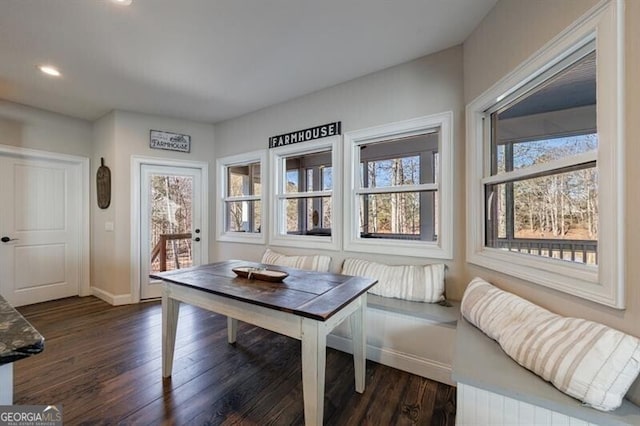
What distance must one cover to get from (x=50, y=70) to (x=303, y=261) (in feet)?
9.96

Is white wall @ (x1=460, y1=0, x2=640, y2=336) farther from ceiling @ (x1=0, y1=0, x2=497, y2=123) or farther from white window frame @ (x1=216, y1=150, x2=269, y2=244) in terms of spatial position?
white window frame @ (x1=216, y1=150, x2=269, y2=244)

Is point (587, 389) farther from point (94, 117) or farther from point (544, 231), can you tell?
point (94, 117)

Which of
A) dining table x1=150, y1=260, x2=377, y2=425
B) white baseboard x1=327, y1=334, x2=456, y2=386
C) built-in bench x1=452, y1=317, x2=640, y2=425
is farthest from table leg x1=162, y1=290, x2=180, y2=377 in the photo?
built-in bench x1=452, y1=317, x2=640, y2=425

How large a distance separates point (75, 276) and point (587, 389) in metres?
5.32

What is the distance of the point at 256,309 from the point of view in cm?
155

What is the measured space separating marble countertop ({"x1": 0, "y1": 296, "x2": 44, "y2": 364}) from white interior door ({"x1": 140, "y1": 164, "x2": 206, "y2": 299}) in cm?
320

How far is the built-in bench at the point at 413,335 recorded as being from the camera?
194 cm

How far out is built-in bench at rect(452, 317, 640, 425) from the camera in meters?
0.93

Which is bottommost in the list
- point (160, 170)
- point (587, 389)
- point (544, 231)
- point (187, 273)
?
point (587, 389)

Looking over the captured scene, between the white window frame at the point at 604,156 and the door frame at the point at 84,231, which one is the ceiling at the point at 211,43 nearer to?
the white window frame at the point at 604,156

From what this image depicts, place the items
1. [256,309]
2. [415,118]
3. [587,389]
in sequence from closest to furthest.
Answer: [587,389], [256,309], [415,118]

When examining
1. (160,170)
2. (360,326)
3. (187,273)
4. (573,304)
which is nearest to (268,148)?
(160,170)

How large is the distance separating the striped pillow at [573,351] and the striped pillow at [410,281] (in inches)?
28.0

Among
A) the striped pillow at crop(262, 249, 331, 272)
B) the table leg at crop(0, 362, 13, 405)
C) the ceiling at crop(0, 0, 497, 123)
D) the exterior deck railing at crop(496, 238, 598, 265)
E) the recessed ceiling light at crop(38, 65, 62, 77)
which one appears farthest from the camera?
the striped pillow at crop(262, 249, 331, 272)
